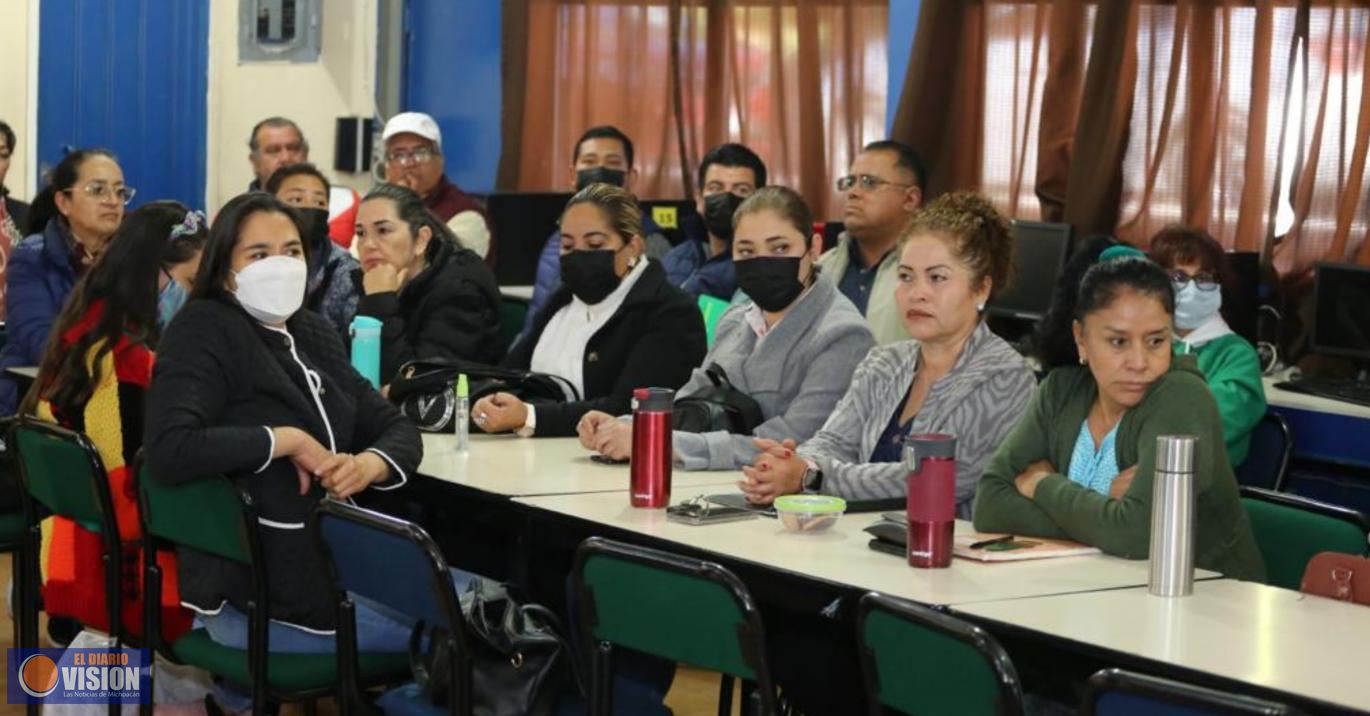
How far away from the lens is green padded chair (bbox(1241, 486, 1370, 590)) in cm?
322

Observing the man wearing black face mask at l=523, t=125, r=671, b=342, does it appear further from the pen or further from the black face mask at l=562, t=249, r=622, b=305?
the pen

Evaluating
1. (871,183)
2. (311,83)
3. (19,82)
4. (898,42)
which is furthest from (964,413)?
(19,82)

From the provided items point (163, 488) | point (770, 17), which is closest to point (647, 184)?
point (770, 17)

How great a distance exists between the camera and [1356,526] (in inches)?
126

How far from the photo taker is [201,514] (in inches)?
142

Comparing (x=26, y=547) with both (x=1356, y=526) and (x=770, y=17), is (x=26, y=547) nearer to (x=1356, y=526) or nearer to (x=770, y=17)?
(x=1356, y=526)

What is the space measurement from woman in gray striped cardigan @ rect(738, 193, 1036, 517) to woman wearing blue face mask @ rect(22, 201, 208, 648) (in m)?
1.40

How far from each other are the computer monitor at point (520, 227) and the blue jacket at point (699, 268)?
3.71 ft

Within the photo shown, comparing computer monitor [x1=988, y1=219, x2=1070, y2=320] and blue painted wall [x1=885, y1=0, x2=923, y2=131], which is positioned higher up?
blue painted wall [x1=885, y1=0, x2=923, y2=131]

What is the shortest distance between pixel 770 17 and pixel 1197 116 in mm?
1966

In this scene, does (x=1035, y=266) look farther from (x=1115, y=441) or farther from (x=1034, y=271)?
(x=1115, y=441)

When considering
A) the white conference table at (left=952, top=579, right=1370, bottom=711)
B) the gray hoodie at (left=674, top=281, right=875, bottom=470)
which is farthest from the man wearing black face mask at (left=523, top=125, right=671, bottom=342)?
the white conference table at (left=952, top=579, right=1370, bottom=711)

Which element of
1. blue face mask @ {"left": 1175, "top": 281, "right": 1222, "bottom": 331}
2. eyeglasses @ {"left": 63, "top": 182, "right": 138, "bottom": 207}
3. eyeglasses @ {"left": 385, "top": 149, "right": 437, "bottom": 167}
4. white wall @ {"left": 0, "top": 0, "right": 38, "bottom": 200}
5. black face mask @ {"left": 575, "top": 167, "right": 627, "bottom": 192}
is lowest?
blue face mask @ {"left": 1175, "top": 281, "right": 1222, "bottom": 331}

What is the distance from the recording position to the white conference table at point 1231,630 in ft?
7.94
